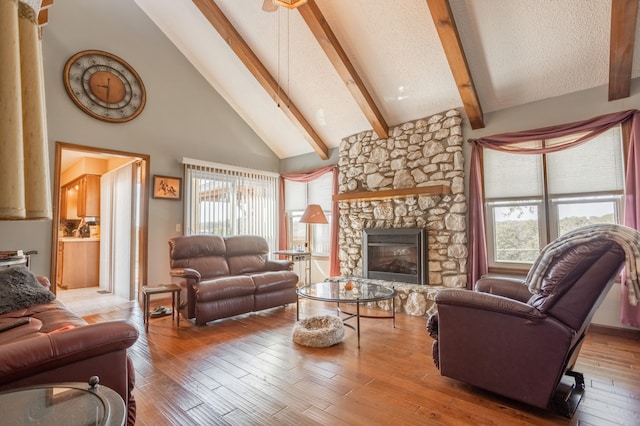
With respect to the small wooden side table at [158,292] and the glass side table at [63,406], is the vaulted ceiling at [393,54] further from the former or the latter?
the glass side table at [63,406]

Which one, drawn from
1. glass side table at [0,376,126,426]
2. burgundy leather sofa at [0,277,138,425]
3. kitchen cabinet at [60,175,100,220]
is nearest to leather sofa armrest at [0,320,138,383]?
burgundy leather sofa at [0,277,138,425]

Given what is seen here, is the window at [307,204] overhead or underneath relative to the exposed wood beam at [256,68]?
underneath

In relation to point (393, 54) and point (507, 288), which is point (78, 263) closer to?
point (393, 54)

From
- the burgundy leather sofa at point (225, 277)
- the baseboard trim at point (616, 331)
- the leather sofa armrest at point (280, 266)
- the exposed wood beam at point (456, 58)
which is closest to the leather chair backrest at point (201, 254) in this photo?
the burgundy leather sofa at point (225, 277)

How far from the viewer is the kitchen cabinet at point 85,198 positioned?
21.1 ft

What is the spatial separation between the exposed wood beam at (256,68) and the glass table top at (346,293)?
277 cm

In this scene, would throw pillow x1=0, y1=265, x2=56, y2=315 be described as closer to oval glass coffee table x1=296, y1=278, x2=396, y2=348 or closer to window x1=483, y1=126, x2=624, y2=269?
oval glass coffee table x1=296, y1=278, x2=396, y2=348

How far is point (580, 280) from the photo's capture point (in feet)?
6.04

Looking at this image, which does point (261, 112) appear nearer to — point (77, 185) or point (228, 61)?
point (228, 61)

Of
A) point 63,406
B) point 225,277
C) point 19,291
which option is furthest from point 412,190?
point 19,291

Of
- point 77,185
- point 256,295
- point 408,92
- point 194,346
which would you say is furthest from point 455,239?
point 77,185

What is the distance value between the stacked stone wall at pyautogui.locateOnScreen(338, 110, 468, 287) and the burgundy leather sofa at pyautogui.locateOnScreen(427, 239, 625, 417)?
6.91 ft

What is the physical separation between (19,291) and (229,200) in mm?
3400

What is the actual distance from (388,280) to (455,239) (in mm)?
1132
